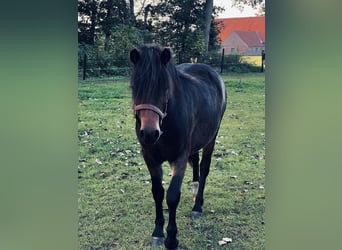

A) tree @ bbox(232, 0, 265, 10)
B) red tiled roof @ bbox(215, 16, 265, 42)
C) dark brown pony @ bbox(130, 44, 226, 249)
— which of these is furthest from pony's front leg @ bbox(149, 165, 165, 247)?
tree @ bbox(232, 0, 265, 10)

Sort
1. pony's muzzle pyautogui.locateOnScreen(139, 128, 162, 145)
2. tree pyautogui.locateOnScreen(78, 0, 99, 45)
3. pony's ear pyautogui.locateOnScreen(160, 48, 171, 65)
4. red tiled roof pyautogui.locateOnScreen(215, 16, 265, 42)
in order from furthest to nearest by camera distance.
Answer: tree pyautogui.locateOnScreen(78, 0, 99, 45), red tiled roof pyautogui.locateOnScreen(215, 16, 265, 42), pony's ear pyautogui.locateOnScreen(160, 48, 171, 65), pony's muzzle pyautogui.locateOnScreen(139, 128, 162, 145)

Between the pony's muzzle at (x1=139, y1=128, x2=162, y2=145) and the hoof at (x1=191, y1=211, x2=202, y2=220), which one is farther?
the hoof at (x1=191, y1=211, x2=202, y2=220)

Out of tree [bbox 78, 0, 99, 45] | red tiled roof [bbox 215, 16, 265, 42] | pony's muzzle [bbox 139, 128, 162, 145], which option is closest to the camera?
pony's muzzle [bbox 139, 128, 162, 145]

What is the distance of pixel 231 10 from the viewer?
9.06ft

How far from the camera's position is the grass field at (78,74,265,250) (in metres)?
2.72

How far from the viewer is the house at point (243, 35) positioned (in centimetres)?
271

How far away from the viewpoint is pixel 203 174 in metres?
2.79

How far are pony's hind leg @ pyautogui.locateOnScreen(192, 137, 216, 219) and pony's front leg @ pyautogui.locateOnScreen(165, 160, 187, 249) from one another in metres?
0.16

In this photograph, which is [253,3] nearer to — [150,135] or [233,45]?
[233,45]

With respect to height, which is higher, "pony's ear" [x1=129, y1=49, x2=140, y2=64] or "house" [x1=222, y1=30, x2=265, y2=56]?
"house" [x1=222, y1=30, x2=265, y2=56]

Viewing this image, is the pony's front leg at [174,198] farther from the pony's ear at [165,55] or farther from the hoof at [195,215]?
the pony's ear at [165,55]

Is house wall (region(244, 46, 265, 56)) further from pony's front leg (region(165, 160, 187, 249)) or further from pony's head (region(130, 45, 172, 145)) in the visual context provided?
pony's front leg (region(165, 160, 187, 249))
